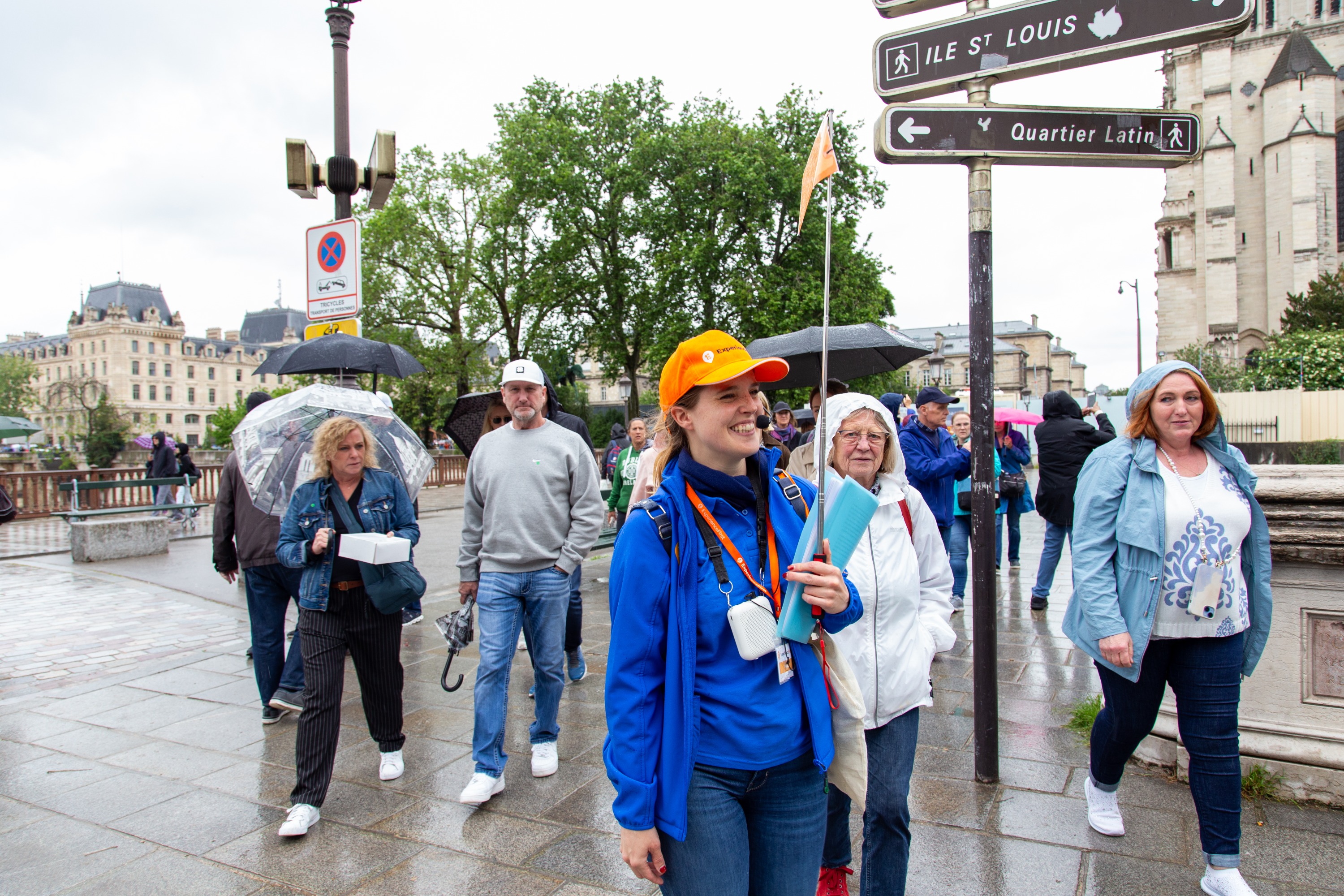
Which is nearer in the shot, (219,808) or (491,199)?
(219,808)

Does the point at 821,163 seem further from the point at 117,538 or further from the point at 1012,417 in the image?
the point at 1012,417

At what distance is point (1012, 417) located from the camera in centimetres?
1697

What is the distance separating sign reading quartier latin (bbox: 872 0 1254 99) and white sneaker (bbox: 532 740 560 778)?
356 centimetres

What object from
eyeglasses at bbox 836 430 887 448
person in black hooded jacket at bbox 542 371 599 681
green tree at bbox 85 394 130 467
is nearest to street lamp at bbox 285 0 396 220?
person in black hooded jacket at bbox 542 371 599 681

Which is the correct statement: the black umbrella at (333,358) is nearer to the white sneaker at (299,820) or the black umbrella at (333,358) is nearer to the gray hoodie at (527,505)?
the gray hoodie at (527,505)

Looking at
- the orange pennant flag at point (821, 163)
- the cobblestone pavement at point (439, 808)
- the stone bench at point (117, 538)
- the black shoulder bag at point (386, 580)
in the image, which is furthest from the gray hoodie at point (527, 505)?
the stone bench at point (117, 538)

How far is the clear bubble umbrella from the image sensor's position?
4535 mm

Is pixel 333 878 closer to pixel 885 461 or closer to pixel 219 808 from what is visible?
pixel 219 808

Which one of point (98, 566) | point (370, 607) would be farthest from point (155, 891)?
point (98, 566)

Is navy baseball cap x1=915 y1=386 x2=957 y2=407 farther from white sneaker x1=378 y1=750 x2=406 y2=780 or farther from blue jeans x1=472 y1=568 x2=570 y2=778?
white sneaker x1=378 y1=750 x2=406 y2=780

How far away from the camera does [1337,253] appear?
4222 cm

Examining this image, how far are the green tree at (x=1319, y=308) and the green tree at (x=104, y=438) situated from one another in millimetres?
50930

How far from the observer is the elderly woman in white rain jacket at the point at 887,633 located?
258 centimetres

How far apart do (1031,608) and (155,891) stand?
7.01m
